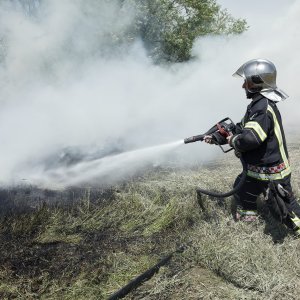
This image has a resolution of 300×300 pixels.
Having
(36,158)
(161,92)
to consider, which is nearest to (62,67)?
(161,92)

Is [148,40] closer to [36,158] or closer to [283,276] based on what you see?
[36,158]

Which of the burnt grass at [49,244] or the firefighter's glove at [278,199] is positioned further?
the firefighter's glove at [278,199]

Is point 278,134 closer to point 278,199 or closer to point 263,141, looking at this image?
point 263,141

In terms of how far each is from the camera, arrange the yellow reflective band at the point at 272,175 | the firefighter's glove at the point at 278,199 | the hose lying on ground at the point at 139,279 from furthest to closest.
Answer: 1. the yellow reflective band at the point at 272,175
2. the firefighter's glove at the point at 278,199
3. the hose lying on ground at the point at 139,279

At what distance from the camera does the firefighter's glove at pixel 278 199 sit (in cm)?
396

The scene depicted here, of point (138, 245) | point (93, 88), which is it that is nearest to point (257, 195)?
point (138, 245)

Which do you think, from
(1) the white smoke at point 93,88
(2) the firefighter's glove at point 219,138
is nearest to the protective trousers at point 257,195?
(2) the firefighter's glove at point 219,138

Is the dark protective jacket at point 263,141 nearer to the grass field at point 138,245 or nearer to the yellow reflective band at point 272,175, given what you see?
the yellow reflective band at point 272,175

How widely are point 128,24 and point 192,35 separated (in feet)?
12.8

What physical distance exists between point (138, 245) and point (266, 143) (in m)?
1.73

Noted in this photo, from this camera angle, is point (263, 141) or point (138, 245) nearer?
point (263, 141)

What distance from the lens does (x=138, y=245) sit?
13.5 ft

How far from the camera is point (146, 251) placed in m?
4.01

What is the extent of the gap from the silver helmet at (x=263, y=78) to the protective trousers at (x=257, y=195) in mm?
902
